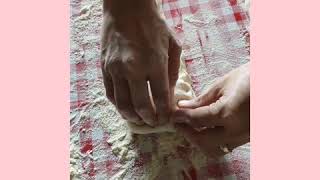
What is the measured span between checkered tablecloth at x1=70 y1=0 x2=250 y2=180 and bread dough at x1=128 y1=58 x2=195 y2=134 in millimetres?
27

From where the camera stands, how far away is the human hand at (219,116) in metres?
0.78

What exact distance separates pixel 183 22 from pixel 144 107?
389 millimetres

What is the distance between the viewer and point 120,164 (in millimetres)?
950

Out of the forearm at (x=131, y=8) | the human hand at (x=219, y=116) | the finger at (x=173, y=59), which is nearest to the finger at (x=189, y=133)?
the human hand at (x=219, y=116)

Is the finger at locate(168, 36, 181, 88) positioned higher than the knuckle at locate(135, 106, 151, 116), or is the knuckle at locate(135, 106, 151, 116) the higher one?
the finger at locate(168, 36, 181, 88)

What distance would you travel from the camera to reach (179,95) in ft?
3.16

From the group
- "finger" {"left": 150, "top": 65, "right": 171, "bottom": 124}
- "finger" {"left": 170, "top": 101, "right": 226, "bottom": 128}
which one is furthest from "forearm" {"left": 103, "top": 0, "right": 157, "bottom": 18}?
"finger" {"left": 170, "top": 101, "right": 226, "bottom": 128}

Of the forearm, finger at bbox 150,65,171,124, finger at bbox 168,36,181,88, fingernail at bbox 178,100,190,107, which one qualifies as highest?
the forearm

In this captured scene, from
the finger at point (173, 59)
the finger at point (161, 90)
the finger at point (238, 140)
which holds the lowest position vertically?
the finger at point (238, 140)

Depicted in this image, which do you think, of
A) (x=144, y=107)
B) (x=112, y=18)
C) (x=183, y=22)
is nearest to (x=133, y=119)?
(x=144, y=107)

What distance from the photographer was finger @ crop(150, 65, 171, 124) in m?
0.79

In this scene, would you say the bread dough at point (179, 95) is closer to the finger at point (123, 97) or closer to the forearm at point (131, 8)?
the finger at point (123, 97)

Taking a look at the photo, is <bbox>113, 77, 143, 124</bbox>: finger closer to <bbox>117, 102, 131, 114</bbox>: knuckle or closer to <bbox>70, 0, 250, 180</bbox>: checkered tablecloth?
<bbox>117, 102, 131, 114</bbox>: knuckle

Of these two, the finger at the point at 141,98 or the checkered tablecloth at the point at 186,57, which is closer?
the finger at the point at 141,98
